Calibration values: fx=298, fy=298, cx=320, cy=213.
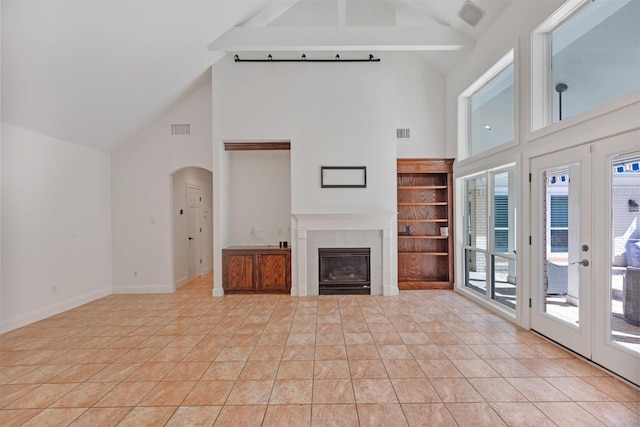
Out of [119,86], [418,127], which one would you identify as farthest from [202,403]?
[418,127]

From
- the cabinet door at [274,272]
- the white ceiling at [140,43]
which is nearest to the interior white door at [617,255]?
the white ceiling at [140,43]

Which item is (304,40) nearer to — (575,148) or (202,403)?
(575,148)

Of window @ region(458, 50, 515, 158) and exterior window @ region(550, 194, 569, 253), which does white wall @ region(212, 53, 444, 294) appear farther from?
exterior window @ region(550, 194, 569, 253)

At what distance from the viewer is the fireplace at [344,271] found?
5391mm

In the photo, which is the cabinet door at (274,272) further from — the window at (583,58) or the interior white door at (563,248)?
the window at (583,58)

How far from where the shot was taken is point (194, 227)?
6.94m

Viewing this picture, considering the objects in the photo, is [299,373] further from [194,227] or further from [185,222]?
[194,227]

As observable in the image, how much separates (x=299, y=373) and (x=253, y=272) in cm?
294

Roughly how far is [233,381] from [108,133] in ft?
15.7

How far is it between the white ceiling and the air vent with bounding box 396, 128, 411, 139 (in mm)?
1358

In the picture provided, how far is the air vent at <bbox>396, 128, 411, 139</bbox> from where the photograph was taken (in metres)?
5.88

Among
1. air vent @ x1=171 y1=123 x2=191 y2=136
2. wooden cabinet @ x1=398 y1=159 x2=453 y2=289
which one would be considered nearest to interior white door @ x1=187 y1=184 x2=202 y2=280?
air vent @ x1=171 y1=123 x2=191 y2=136

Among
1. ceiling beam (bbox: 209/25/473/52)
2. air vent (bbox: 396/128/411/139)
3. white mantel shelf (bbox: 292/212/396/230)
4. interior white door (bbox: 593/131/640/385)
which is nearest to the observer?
interior white door (bbox: 593/131/640/385)

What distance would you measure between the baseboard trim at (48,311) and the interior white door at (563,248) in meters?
6.51
